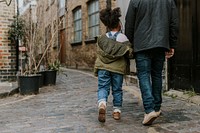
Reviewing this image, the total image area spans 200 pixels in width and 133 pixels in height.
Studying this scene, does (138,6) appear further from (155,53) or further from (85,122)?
(85,122)

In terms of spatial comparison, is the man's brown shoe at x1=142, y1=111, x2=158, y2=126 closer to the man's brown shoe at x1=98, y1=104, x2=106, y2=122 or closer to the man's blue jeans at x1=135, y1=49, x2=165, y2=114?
the man's blue jeans at x1=135, y1=49, x2=165, y2=114

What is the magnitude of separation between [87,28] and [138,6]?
38.6 ft

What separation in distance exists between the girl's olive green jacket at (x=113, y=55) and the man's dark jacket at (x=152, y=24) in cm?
23

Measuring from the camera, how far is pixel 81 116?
5027mm

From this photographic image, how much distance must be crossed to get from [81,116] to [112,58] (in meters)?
1.03

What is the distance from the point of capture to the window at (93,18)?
1486 cm

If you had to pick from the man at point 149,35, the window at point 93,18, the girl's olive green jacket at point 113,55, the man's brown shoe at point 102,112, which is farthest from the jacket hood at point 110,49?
the window at point 93,18

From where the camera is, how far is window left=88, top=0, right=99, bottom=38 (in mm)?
14859

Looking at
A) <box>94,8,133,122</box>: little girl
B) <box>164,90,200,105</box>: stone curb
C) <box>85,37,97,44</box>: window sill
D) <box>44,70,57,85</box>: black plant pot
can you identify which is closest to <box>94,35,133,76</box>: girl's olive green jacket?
<box>94,8,133,122</box>: little girl

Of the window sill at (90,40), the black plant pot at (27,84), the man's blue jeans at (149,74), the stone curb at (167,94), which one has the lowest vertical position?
the stone curb at (167,94)

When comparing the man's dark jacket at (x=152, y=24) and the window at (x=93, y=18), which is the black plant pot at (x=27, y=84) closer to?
the man's dark jacket at (x=152, y=24)

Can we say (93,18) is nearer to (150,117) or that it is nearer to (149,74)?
(149,74)

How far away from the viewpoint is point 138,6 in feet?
14.3

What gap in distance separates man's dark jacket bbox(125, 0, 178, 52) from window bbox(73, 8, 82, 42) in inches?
507
